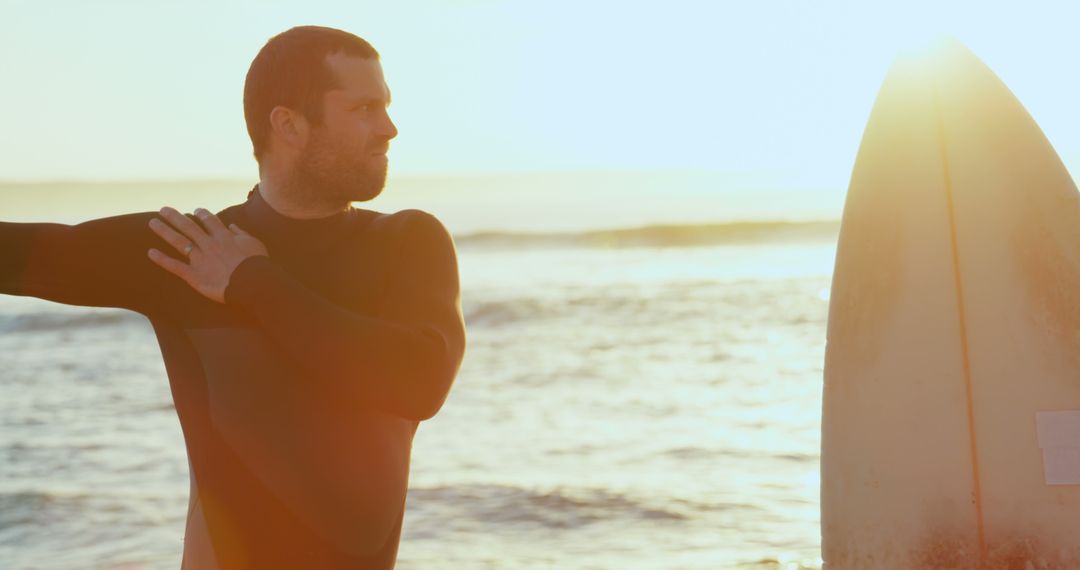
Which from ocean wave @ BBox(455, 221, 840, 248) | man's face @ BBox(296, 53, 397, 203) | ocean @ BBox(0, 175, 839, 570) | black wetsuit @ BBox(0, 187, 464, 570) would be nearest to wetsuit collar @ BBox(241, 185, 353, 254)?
black wetsuit @ BBox(0, 187, 464, 570)

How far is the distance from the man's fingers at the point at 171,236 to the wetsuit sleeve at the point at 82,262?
8cm

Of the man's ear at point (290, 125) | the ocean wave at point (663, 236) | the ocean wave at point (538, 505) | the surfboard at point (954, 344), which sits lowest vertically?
the ocean wave at point (538, 505)

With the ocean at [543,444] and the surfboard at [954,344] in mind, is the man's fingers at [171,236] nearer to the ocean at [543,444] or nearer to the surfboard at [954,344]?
the surfboard at [954,344]

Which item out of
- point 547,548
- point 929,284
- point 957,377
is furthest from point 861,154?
point 547,548

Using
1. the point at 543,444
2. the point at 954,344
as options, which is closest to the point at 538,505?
the point at 543,444

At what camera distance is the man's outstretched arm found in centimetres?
194

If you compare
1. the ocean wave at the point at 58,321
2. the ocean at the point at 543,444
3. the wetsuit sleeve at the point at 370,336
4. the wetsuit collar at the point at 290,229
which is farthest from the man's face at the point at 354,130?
the ocean wave at the point at 58,321

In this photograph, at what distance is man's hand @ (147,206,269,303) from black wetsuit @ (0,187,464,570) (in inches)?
1.9

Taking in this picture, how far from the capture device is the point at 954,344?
12.2 feet

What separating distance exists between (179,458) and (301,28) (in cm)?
719

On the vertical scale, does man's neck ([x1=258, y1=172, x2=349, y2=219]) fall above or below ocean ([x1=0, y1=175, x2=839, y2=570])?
above

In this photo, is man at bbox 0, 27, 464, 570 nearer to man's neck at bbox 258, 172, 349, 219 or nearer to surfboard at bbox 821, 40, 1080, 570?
man's neck at bbox 258, 172, 349, 219

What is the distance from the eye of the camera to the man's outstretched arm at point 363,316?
1936 millimetres

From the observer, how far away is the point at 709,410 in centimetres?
1020
